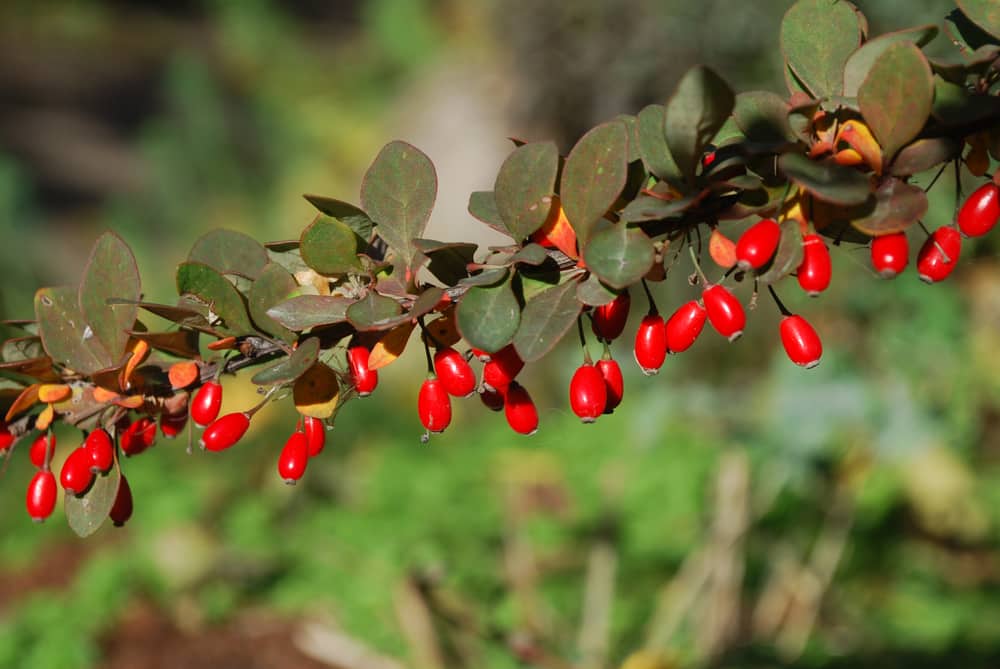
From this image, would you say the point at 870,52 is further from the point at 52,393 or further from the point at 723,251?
the point at 52,393

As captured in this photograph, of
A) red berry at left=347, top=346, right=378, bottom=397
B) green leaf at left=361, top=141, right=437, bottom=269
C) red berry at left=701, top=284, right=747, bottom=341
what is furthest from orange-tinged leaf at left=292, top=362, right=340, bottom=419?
red berry at left=701, top=284, right=747, bottom=341

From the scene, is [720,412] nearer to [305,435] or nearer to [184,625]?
[184,625]

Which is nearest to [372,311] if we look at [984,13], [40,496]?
[40,496]

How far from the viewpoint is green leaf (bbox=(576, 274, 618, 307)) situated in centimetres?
67

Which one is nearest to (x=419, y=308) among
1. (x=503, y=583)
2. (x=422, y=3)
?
(x=503, y=583)

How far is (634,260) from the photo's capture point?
0.65 metres

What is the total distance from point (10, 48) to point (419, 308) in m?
13.8

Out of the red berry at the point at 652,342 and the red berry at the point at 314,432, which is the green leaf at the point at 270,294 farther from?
the red berry at the point at 652,342

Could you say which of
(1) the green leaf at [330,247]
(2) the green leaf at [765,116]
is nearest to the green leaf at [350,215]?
(1) the green leaf at [330,247]

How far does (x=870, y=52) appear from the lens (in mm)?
673

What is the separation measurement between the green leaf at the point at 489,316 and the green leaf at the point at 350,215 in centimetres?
13

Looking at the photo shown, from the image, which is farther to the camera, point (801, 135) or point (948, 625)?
point (948, 625)

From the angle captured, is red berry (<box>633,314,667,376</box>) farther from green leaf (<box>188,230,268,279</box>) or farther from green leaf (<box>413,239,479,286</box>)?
green leaf (<box>188,230,268,279</box>)

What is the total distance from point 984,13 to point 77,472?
2.72 ft
